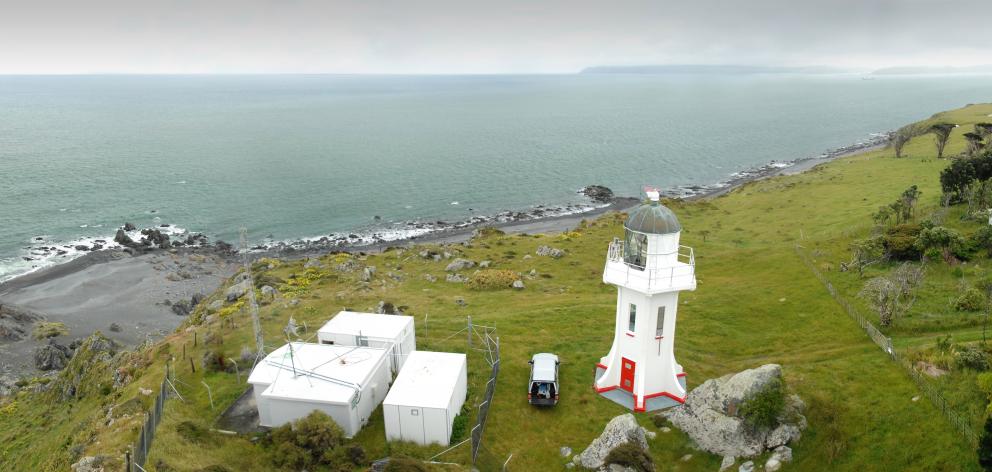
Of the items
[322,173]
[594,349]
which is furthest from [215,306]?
[322,173]

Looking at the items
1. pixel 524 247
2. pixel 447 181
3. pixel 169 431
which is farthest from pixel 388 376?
pixel 447 181

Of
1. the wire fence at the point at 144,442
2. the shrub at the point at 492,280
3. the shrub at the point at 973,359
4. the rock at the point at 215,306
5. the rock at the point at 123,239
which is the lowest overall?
the rock at the point at 123,239

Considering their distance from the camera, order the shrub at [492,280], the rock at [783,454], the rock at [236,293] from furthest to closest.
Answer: the rock at [236,293] → the shrub at [492,280] → the rock at [783,454]

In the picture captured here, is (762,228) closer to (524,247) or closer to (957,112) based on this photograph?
(524,247)

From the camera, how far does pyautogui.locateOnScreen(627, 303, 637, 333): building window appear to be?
26.0 metres

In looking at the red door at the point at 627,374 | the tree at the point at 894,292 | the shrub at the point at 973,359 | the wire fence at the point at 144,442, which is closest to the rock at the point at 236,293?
the wire fence at the point at 144,442

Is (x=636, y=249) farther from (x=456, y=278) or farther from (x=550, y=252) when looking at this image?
(x=550, y=252)

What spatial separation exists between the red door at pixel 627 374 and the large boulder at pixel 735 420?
337 centimetres

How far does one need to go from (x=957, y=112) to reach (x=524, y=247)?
471ft

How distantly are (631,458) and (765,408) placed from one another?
560 centimetres

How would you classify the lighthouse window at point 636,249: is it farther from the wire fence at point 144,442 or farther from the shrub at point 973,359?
the wire fence at point 144,442

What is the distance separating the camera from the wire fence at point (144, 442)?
67.8 feet

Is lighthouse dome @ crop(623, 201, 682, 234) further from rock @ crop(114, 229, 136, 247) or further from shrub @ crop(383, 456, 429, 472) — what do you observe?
rock @ crop(114, 229, 136, 247)

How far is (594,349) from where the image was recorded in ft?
108
